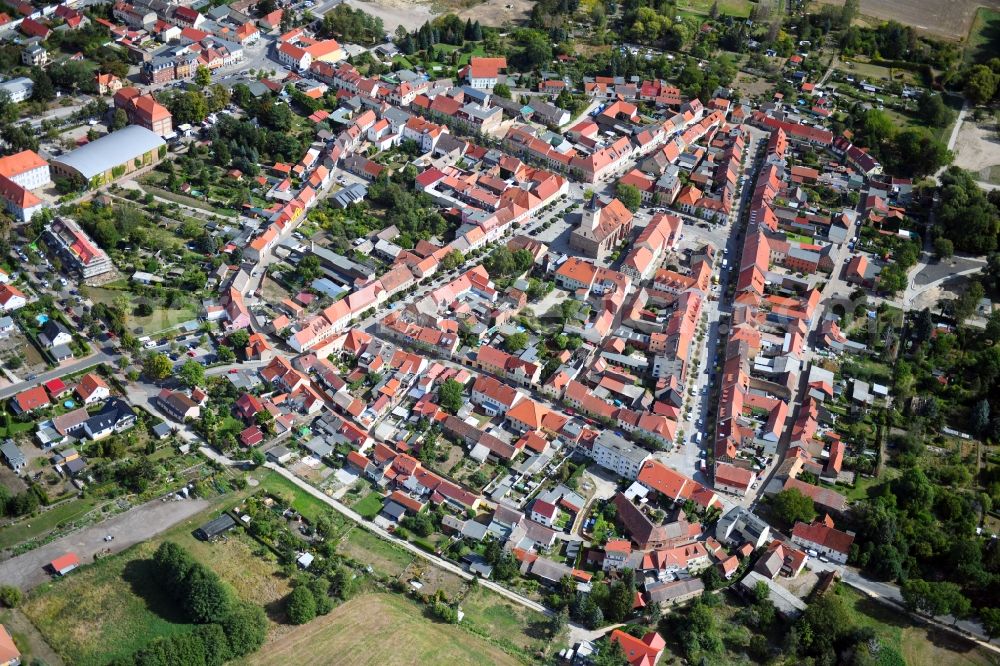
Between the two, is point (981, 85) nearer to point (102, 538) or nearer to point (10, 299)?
point (10, 299)

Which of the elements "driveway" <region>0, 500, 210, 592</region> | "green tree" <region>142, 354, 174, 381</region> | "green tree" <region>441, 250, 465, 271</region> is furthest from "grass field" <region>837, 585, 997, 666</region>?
"green tree" <region>142, 354, 174, 381</region>

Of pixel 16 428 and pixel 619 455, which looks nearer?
pixel 16 428

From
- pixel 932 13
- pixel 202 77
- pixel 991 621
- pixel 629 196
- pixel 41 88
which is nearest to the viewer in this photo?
pixel 991 621

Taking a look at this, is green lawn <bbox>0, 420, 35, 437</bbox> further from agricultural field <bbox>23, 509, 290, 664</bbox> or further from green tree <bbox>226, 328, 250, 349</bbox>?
green tree <bbox>226, 328, 250, 349</bbox>

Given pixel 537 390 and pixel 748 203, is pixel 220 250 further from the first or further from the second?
pixel 748 203

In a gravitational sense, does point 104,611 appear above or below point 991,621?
below

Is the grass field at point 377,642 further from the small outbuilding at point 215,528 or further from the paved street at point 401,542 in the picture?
the small outbuilding at point 215,528

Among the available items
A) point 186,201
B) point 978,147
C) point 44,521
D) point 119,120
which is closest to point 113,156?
point 119,120
